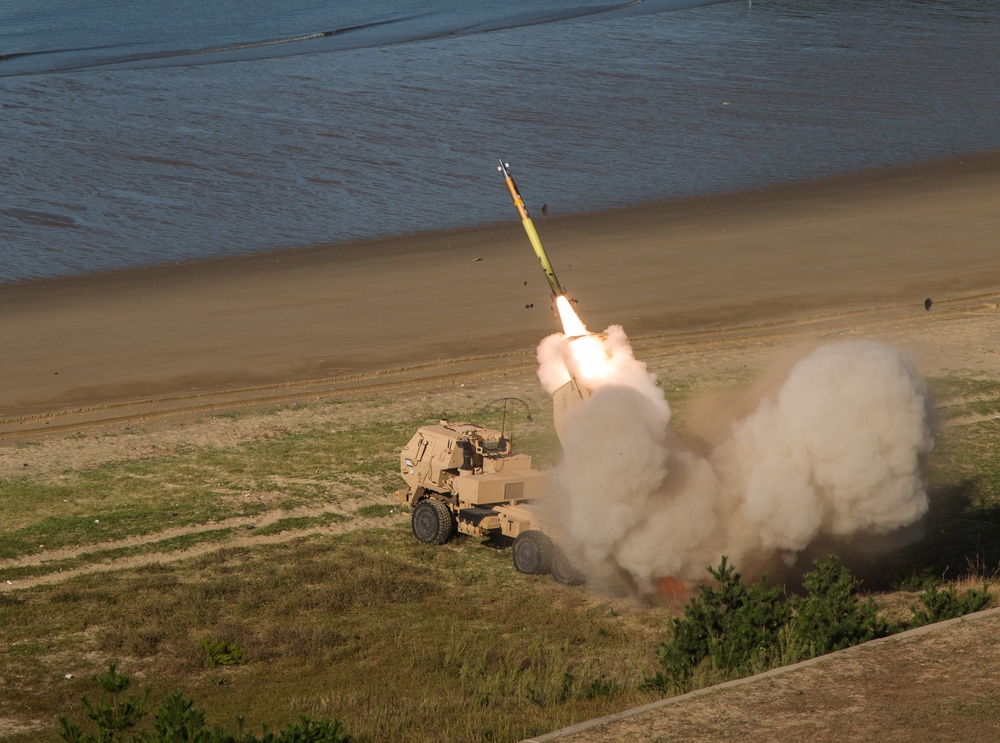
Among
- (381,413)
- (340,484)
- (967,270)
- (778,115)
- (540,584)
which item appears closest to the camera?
(540,584)

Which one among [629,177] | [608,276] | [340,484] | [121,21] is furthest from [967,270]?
[121,21]

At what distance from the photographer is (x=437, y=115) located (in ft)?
203

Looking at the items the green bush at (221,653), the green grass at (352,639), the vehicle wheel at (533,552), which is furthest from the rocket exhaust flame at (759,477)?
the green bush at (221,653)

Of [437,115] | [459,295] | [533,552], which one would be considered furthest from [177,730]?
[437,115]

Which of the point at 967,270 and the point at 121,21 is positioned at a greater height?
the point at 121,21

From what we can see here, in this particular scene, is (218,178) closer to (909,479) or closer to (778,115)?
(778,115)

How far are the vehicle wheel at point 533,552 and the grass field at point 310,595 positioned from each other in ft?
0.82

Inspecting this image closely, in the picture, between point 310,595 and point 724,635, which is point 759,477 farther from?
point 310,595

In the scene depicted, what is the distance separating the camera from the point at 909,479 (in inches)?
797

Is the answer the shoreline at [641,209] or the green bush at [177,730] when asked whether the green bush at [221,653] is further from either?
the shoreline at [641,209]

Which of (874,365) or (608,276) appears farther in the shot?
(608,276)

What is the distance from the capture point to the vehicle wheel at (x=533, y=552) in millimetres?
22500

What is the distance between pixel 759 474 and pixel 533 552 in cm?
387

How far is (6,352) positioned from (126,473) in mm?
11620
